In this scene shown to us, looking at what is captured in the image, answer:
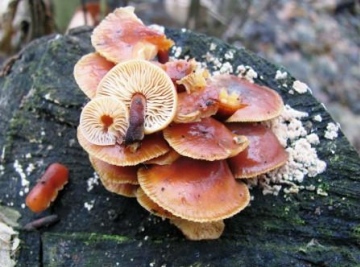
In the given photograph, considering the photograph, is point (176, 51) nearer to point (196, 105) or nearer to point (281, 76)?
point (281, 76)

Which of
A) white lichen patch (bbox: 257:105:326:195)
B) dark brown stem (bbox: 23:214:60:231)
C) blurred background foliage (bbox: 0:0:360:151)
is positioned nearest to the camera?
white lichen patch (bbox: 257:105:326:195)

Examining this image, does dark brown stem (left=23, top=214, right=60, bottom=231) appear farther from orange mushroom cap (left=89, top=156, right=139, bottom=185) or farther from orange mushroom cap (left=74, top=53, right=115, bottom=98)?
orange mushroom cap (left=74, top=53, right=115, bottom=98)

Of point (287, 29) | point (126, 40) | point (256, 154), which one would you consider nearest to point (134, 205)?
point (256, 154)

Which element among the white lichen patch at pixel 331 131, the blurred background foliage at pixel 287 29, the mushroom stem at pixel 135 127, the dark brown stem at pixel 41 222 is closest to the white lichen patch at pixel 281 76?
the white lichen patch at pixel 331 131

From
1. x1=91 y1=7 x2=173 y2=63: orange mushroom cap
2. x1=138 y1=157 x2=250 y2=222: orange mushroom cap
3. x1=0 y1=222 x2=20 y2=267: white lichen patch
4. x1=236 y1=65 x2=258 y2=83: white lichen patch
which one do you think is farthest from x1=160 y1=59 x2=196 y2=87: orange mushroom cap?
x1=0 y1=222 x2=20 y2=267: white lichen patch

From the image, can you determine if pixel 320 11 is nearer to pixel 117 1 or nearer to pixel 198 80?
pixel 117 1

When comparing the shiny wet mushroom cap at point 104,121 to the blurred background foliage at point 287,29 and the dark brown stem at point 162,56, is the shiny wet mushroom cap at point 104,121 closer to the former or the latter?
the dark brown stem at point 162,56

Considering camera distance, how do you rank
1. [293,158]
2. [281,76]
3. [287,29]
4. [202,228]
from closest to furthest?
[202,228] < [293,158] < [281,76] < [287,29]
